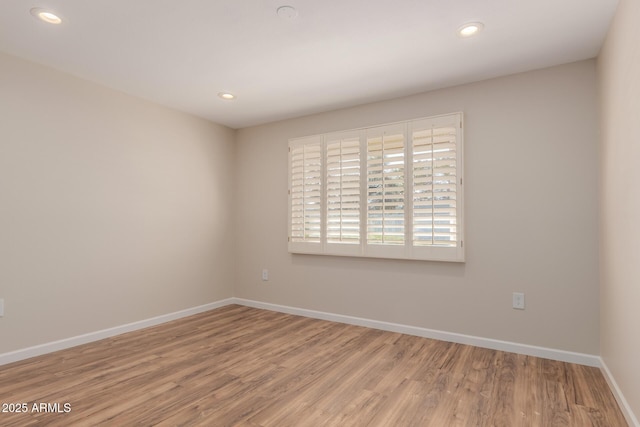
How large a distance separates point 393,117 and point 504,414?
2.60 metres

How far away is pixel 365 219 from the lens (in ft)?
11.9

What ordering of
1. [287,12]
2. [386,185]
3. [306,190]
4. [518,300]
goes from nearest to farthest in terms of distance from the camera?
[287,12] → [518,300] → [386,185] → [306,190]

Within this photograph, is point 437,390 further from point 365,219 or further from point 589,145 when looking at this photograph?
point 589,145

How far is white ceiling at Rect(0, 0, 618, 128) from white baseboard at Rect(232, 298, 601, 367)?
87.8 inches

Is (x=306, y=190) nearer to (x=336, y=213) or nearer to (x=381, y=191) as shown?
(x=336, y=213)

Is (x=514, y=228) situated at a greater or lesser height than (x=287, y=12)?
lesser

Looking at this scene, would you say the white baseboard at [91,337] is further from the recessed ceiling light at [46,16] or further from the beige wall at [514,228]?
the recessed ceiling light at [46,16]

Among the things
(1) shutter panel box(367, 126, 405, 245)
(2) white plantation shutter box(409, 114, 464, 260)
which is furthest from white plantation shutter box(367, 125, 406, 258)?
(2) white plantation shutter box(409, 114, 464, 260)

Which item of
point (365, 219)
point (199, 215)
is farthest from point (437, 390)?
point (199, 215)

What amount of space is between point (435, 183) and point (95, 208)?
3.07 metres

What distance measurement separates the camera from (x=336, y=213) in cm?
384

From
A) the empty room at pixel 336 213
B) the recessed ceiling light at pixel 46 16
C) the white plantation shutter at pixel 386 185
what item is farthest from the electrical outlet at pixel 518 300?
the recessed ceiling light at pixel 46 16

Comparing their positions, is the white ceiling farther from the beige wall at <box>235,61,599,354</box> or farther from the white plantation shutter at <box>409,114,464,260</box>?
the white plantation shutter at <box>409,114,464,260</box>

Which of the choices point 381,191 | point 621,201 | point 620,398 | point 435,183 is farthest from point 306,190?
point 620,398
